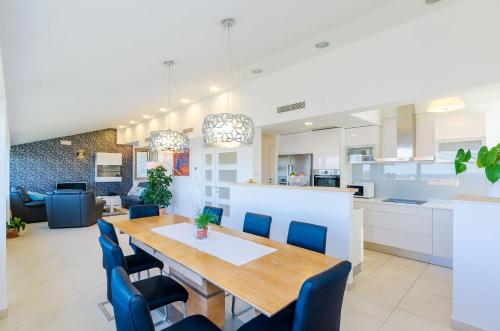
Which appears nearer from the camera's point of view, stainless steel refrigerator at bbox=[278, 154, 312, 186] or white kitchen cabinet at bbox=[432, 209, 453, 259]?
white kitchen cabinet at bbox=[432, 209, 453, 259]

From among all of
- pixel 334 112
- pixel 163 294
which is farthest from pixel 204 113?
pixel 163 294

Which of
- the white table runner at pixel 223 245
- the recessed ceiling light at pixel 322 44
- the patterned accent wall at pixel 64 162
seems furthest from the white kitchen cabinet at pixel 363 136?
the patterned accent wall at pixel 64 162

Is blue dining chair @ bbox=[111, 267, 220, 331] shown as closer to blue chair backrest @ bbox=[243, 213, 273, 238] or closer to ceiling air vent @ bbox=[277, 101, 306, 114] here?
blue chair backrest @ bbox=[243, 213, 273, 238]

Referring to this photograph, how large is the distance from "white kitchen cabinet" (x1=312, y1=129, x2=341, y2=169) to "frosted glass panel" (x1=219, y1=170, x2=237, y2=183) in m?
1.75

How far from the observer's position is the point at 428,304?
110 inches

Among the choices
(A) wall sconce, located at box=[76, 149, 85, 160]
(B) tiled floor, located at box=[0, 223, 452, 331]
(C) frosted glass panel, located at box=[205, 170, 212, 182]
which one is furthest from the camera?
(A) wall sconce, located at box=[76, 149, 85, 160]

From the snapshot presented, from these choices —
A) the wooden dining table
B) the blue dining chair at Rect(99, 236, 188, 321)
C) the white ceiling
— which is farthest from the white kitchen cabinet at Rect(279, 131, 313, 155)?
the blue dining chair at Rect(99, 236, 188, 321)

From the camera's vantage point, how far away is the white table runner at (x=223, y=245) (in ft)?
7.06

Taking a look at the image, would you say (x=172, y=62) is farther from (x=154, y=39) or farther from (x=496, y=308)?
(x=496, y=308)

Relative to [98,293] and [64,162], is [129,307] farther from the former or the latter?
[64,162]

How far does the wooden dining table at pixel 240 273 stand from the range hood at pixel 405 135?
130 inches

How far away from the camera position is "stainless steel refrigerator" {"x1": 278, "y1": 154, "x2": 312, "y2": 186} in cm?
538

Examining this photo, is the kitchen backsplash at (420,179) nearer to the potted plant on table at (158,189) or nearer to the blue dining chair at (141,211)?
the blue dining chair at (141,211)

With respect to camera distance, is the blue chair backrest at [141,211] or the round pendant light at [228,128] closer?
the round pendant light at [228,128]
